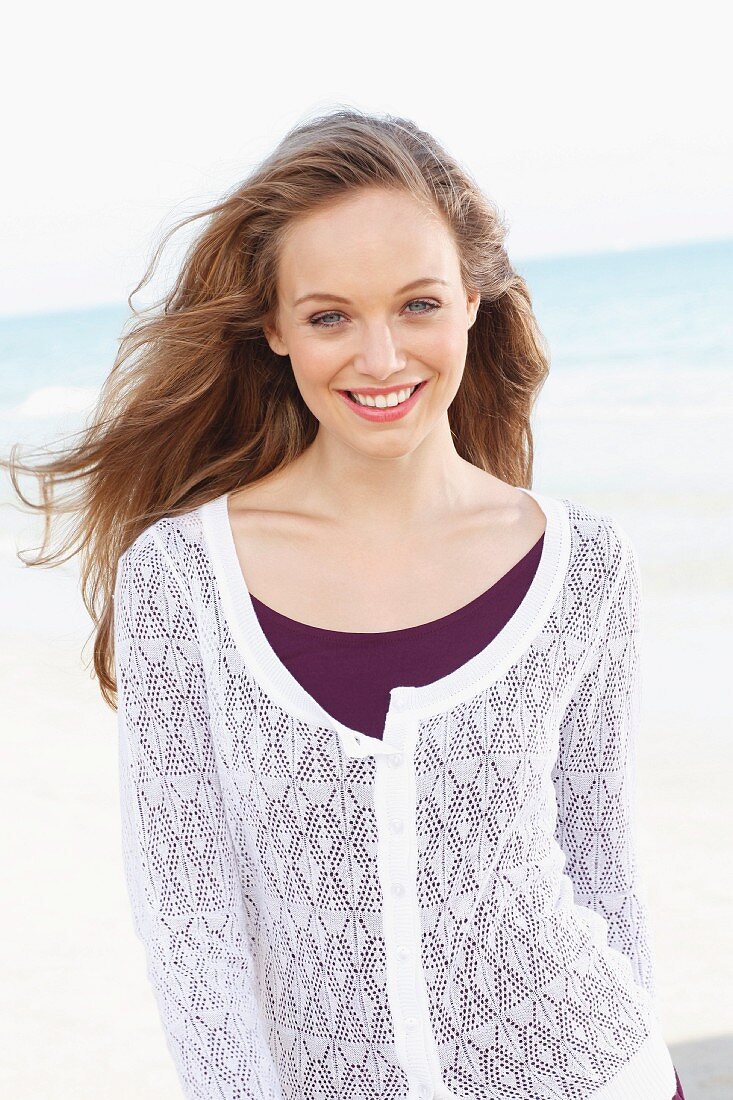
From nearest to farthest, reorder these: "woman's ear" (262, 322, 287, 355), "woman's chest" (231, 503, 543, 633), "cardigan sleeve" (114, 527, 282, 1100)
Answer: "cardigan sleeve" (114, 527, 282, 1100)
"woman's chest" (231, 503, 543, 633)
"woman's ear" (262, 322, 287, 355)

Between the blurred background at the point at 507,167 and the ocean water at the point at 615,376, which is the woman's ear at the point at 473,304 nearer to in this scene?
the ocean water at the point at 615,376

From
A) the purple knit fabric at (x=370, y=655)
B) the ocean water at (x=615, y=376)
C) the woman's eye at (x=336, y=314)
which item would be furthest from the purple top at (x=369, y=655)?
the ocean water at (x=615, y=376)

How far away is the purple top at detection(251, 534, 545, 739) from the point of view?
1.84 metres

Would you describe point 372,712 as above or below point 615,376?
below

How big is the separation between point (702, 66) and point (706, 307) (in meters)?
7.06

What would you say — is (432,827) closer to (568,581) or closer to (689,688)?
(568,581)

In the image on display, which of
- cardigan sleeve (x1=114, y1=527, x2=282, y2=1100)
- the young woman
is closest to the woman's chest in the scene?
the young woman

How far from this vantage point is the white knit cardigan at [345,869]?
1795 mm

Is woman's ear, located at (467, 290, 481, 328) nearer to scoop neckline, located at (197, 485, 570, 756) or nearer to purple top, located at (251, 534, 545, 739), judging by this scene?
scoop neckline, located at (197, 485, 570, 756)

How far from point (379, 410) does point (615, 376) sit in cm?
1650

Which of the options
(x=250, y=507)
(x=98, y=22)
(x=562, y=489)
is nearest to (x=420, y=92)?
(x=98, y=22)

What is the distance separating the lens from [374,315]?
5.92 feet

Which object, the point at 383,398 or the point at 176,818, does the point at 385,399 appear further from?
the point at 176,818

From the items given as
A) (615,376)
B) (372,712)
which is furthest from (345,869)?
(615,376)
